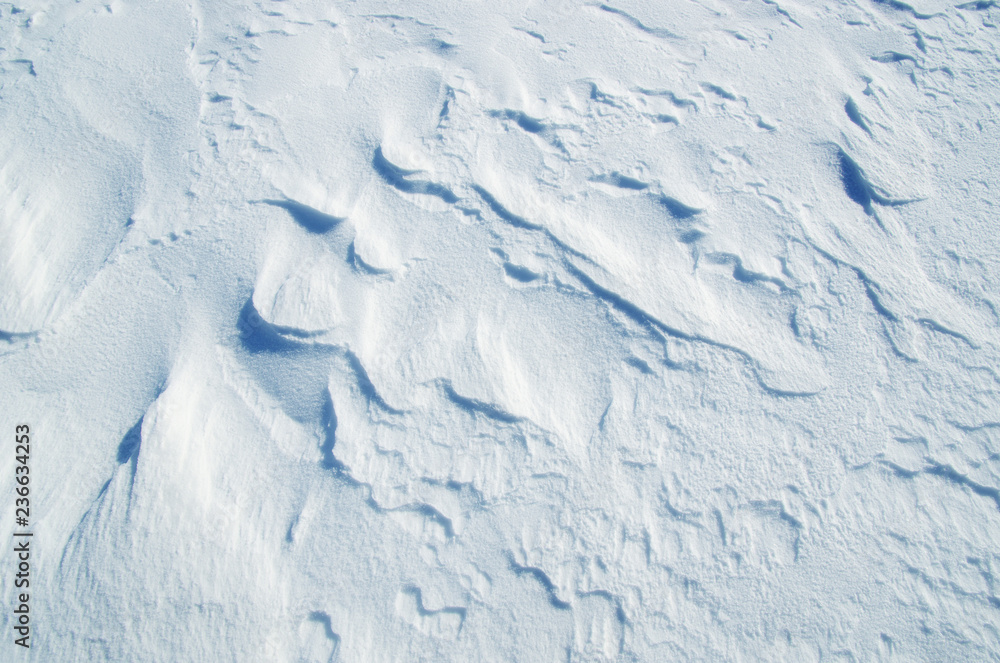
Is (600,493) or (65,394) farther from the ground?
(600,493)

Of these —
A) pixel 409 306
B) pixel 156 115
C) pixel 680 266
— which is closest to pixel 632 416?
pixel 680 266

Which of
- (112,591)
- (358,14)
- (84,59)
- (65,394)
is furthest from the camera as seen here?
(358,14)

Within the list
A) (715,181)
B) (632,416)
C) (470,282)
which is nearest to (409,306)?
(470,282)

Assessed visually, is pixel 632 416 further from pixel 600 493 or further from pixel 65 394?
pixel 65 394

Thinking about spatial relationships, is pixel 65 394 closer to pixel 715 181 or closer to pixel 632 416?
pixel 632 416

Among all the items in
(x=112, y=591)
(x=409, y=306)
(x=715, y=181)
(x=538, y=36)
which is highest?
(x=538, y=36)

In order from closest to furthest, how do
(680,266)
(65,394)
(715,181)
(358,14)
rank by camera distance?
(65,394)
(680,266)
(715,181)
(358,14)

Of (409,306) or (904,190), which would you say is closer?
(409,306)
